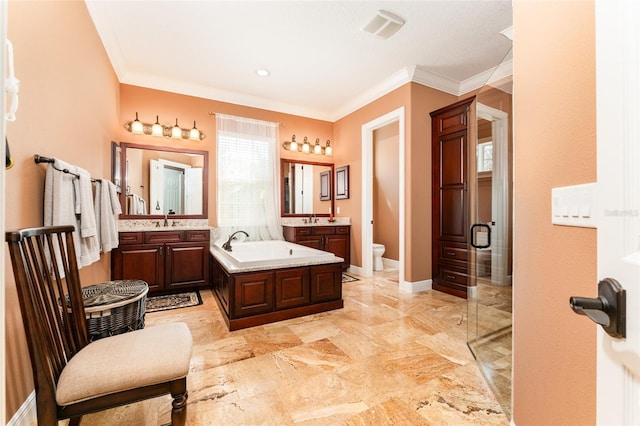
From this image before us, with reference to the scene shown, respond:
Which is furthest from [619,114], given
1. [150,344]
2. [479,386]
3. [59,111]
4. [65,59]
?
[65,59]

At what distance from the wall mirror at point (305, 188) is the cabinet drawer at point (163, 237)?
5.49ft

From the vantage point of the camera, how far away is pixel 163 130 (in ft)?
12.3

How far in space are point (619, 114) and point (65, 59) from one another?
9.17ft

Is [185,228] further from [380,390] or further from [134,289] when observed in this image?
[380,390]

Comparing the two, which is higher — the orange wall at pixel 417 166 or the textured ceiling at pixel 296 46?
the textured ceiling at pixel 296 46

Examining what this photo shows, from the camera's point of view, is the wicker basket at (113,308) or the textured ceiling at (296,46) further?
the textured ceiling at (296,46)

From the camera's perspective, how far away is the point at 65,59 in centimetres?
186

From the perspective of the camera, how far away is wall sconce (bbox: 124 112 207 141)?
11.7 feet

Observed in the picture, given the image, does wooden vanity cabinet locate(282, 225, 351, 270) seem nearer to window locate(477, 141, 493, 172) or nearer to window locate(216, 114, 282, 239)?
window locate(216, 114, 282, 239)

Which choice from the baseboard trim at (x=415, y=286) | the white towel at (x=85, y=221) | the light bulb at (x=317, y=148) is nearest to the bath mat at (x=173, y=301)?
the white towel at (x=85, y=221)

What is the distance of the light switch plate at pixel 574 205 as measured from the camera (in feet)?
2.45

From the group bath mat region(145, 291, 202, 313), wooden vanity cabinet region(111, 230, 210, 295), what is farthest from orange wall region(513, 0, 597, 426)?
wooden vanity cabinet region(111, 230, 210, 295)

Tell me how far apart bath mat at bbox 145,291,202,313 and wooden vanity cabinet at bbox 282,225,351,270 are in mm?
1582

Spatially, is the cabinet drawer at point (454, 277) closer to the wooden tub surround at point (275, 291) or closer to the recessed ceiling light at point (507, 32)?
the wooden tub surround at point (275, 291)
